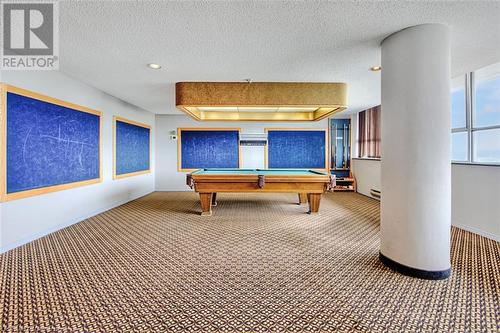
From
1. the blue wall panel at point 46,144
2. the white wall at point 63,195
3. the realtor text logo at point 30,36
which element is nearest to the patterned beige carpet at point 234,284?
the white wall at point 63,195

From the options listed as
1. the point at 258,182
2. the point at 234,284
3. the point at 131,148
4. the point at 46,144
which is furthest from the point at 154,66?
the point at 131,148

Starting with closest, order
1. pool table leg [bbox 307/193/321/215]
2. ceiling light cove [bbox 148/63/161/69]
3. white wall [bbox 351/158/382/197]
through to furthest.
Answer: ceiling light cove [bbox 148/63/161/69]
pool table leg [bbox 307/193/321/215]
white wall [bbox 351/158/382/197]

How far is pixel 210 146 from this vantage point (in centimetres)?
767

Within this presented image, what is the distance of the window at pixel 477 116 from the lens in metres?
3.75

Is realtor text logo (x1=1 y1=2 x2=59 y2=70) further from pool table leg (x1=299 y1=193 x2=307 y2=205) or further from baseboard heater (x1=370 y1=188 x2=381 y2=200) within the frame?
baseboard heater (x1=370 y1=188 x2=381 y2=200)

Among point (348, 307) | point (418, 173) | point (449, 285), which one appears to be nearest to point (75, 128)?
point (348, 307)

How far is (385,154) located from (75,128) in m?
4.70

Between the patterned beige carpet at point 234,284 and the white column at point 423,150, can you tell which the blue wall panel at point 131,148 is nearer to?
the patterned beige carpet at point 234,284

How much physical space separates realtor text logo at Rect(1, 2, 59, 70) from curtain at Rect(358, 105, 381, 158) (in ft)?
Answer: 21.9

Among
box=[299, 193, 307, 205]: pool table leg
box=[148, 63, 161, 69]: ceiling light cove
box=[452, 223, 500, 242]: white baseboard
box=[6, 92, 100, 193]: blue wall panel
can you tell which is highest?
box=[148, 63, 161, 69]: ceiling light cove

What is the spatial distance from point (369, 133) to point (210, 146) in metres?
4.65

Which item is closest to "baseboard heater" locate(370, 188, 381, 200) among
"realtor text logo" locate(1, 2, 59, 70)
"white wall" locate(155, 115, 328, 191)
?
"white wall" locate(155, 115, 328, 191)

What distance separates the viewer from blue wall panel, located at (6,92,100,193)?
312 cm

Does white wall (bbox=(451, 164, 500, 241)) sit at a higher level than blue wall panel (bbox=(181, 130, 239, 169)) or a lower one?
lower
